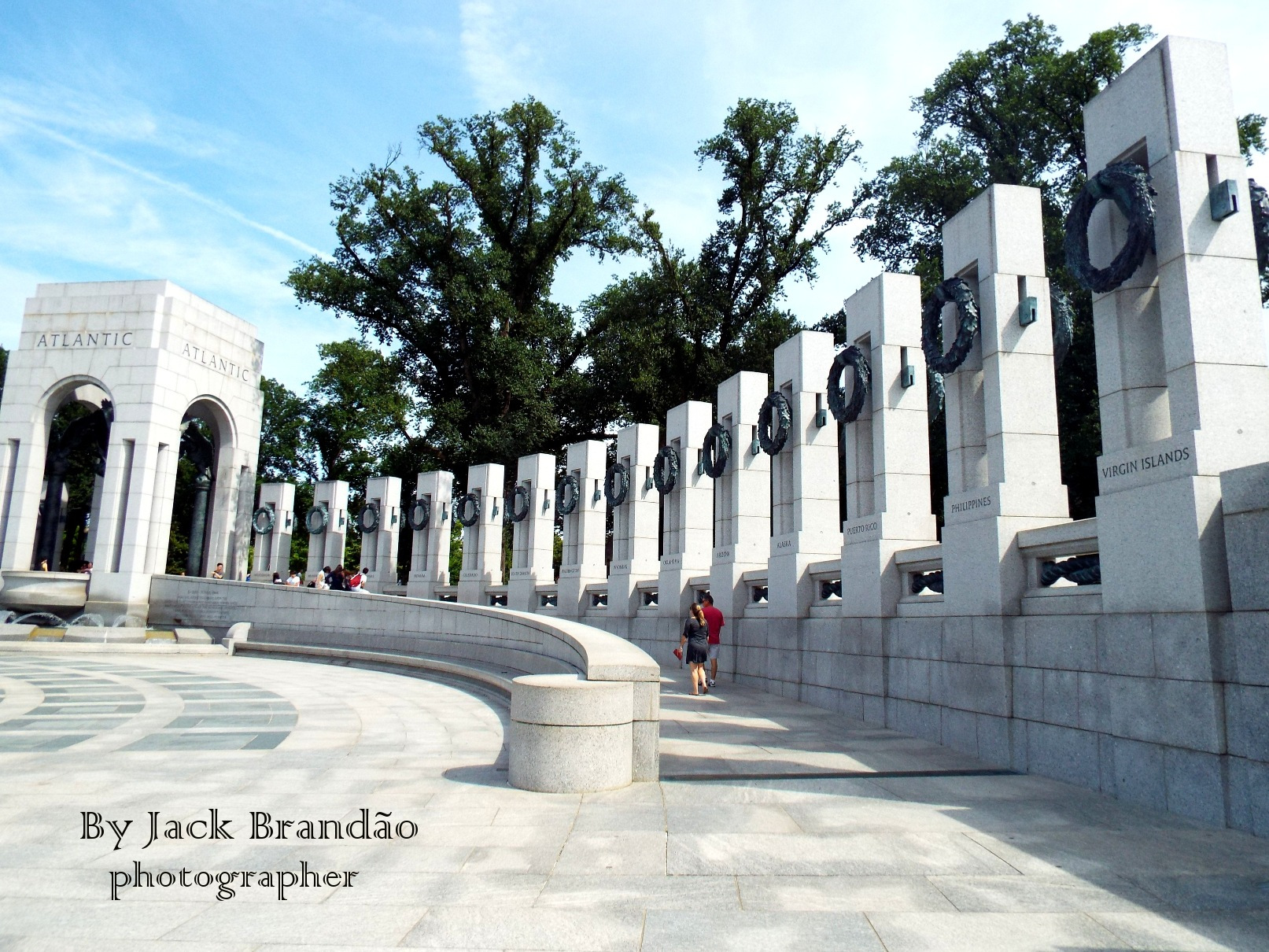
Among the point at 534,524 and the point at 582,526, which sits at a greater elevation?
the point at 534,524

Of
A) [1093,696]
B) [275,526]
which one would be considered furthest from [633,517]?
[275,526]

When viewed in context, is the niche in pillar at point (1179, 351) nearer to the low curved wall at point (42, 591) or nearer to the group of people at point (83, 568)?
the low curved wall at point (42, 591)

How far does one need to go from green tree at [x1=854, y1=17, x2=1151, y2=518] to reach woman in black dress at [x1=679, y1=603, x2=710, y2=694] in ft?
47.8

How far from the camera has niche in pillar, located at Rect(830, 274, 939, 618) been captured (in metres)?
13.0

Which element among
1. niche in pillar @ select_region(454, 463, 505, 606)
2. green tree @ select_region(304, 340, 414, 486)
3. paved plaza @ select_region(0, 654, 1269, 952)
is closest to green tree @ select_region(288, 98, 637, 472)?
green tree @ select_region(304, 340, 414, 486)

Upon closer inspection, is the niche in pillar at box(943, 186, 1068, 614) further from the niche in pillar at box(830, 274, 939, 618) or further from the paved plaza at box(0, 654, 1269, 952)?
the paved plaza at box(0, 654, 1269, 952)

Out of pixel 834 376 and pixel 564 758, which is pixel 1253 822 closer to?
pixel 564 758

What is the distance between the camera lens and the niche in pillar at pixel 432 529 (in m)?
28.8

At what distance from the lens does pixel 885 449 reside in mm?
13547

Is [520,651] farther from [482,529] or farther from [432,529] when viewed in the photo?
[432,529]

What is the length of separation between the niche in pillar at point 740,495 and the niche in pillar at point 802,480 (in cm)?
114

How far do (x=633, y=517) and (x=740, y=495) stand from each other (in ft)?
15.3

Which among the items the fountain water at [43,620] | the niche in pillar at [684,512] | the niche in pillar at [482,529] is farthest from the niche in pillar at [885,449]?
the fountain water at [43,620]

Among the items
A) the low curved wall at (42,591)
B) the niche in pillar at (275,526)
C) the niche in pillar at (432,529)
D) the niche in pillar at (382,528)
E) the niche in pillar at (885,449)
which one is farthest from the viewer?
the niche in pillar at (275,526)
